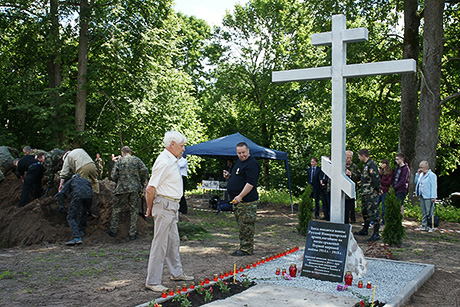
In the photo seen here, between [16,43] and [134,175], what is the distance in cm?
1357

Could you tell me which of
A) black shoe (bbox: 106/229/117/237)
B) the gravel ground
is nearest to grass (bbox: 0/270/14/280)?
black shoe (bbox: 106/229/117/237)

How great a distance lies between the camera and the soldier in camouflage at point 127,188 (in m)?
9.73

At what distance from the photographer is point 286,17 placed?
32.2 m

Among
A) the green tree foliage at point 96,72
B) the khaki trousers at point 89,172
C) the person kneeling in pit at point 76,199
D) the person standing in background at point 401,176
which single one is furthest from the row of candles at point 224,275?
the green tree foliage at point 96,72

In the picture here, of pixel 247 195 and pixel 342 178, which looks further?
pixel 247 195

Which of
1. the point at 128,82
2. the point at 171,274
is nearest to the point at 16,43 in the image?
the point at 128,82

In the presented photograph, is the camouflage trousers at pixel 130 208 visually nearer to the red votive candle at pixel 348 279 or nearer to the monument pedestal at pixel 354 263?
the monument pedestal at pixel 354 263

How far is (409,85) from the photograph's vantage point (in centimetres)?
1720

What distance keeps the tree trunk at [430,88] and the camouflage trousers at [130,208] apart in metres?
10.5

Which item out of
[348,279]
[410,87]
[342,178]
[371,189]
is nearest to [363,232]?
[371,189]

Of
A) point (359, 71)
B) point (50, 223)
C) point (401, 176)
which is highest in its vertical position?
point (359, 71)

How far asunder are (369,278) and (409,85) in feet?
41.6

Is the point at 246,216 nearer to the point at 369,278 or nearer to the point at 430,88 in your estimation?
the point at 369,278

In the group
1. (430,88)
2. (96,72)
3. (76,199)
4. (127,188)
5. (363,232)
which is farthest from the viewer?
(96,72)
